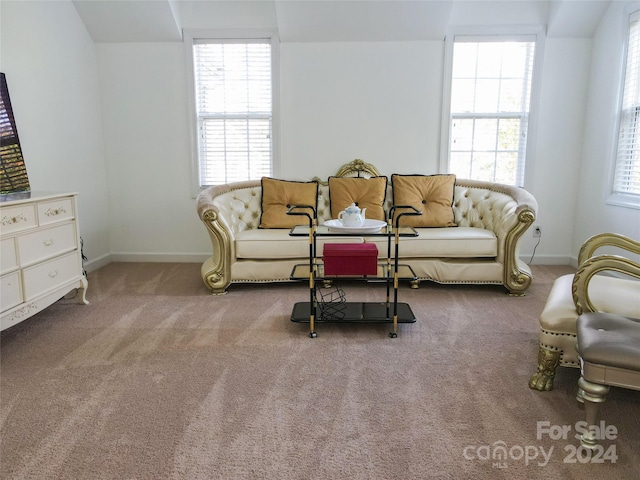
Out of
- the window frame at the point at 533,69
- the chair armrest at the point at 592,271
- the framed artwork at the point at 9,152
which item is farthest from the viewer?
the window frame at the point at 533,69

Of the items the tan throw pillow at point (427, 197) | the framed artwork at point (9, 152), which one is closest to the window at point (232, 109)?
the tan throw pillow at point (427, 197)

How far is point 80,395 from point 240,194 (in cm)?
247

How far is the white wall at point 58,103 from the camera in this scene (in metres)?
3.58

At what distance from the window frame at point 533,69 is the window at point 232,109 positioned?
5.50 feet

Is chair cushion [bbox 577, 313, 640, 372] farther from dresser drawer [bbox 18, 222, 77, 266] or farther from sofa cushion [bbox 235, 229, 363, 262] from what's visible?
dresser drawer [bbox 18, 222, 77, 266]

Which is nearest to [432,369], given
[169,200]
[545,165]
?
[545,165]

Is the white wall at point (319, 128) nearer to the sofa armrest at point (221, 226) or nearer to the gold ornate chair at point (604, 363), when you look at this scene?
the sofa armrest at point (221, 226)

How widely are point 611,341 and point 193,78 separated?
4183 millimetres

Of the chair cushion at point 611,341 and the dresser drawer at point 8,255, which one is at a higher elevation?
the dresser drawer at point 8,255

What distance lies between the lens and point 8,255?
8.82ft

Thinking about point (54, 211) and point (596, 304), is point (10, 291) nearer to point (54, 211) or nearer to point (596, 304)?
point (54, 211)

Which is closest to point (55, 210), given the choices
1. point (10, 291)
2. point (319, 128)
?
point (10, 291)

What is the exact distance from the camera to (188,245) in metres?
4.96

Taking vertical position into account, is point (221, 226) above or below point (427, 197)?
below
